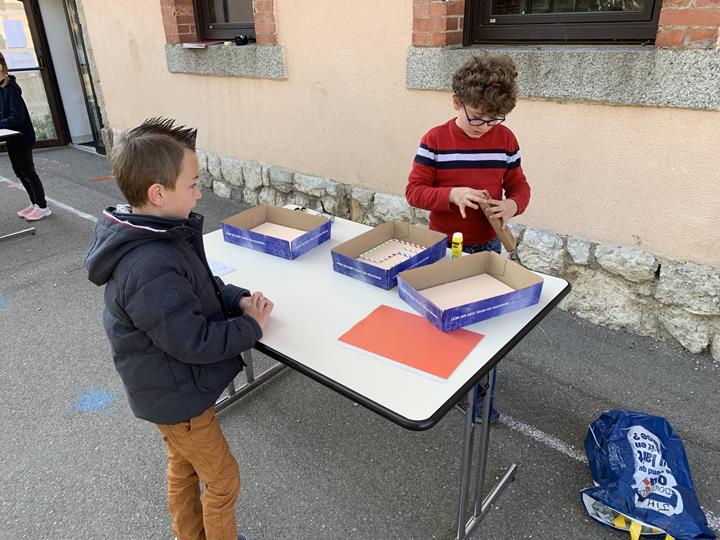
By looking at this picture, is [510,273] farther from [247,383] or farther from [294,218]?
[247,383]

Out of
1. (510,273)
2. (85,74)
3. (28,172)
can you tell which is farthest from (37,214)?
(510,273)

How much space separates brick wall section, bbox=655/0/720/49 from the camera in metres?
2.48

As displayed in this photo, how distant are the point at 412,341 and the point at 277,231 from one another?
106 cm

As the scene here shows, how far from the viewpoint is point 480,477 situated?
200 centimetres

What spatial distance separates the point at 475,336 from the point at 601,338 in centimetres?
189

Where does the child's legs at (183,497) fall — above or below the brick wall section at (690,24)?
below

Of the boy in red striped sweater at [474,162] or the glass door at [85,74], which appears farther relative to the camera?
the glass door at [85,74]

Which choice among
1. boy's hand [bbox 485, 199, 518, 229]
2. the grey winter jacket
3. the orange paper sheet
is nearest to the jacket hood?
the grey winter jacket

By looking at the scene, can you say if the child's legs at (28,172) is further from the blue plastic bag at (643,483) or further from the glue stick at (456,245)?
the blue plastic bag at (643,483)

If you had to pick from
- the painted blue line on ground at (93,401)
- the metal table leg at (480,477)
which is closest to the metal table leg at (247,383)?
the painted blue line on ground at (93,401)

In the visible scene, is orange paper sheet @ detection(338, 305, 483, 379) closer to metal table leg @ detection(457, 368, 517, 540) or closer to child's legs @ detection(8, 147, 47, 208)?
metal table leg @ detection(457, 368, 517, 540)

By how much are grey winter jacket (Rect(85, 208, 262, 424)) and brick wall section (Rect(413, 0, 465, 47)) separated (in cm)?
253

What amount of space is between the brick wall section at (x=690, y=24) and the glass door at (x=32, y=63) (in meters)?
8.40

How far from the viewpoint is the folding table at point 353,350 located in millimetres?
1424
